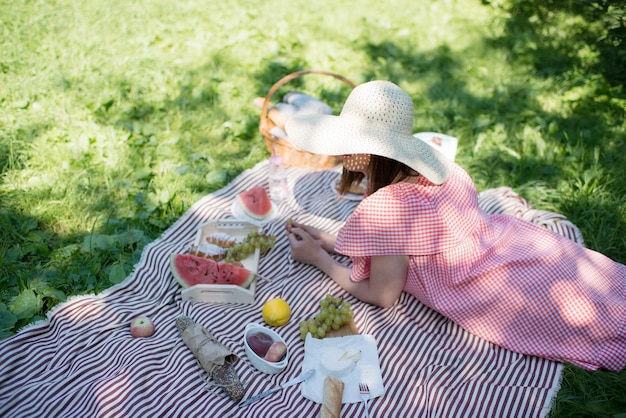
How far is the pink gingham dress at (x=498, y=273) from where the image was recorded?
2.51 m

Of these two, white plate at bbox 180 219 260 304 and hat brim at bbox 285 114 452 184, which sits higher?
hat brim at bbox 285 114 452 184

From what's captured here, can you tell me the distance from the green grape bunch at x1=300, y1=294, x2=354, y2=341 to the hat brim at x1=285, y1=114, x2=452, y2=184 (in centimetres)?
88

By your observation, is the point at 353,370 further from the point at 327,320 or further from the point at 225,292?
the point at 225,292

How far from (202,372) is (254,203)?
4.82ft

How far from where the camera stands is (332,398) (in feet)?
7.84

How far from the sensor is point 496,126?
486cm

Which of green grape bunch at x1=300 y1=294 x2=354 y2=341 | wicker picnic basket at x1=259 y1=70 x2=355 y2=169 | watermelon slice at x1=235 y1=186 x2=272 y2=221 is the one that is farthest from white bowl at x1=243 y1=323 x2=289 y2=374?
wicker picnic basket at x1=259 y1=70 x2=355 y2=169

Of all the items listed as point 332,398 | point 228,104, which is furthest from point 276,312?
point 228,104

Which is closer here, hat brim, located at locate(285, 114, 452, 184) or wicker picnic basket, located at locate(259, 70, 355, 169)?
hat brim, located at locate(285, 114, 452, 184)

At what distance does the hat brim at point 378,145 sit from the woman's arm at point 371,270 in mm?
512

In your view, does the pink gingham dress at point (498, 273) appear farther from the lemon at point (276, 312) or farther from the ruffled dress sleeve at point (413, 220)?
the lemon at point (276, 312)

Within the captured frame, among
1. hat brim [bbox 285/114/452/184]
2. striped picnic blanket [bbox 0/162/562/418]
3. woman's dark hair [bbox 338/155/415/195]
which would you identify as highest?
hat brim [bbox 285/114/452/184]

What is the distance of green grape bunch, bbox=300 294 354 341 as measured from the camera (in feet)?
9.17

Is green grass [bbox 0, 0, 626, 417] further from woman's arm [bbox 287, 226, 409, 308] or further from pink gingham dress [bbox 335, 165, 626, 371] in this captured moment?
woman's arm [bbox 287, 226, 409, 308]
